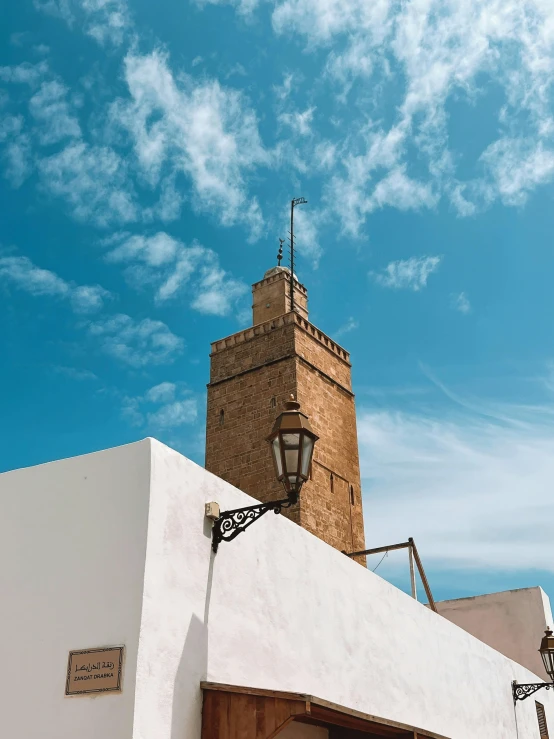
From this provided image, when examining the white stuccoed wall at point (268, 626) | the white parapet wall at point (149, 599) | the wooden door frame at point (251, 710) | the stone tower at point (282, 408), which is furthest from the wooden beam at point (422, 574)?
the stone tower at point (282, 408)

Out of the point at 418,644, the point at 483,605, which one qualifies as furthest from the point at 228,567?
the point at 483,605

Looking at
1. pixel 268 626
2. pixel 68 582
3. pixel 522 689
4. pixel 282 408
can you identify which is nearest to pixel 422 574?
pixel 522 689

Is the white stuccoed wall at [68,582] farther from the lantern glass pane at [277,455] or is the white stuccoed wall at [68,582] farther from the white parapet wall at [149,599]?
the lantern glass pane at [277,455]

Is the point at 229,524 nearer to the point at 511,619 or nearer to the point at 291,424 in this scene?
the point at 291,424

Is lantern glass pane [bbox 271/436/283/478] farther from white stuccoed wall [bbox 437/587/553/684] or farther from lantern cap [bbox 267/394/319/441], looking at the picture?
white stuccoed wall [bbox 437/587/553/684]

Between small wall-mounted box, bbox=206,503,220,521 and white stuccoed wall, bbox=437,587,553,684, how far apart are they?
10.3 metres

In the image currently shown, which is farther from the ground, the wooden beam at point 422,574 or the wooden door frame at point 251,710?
the wooden beam at point 422,574

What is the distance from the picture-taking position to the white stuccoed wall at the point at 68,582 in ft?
14.4

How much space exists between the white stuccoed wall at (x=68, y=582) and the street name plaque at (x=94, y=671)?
40mm

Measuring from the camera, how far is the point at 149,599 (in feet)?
14.8

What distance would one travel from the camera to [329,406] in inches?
749

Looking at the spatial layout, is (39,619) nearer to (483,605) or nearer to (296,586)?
(296,586)

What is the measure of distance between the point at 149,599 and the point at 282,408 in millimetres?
13063

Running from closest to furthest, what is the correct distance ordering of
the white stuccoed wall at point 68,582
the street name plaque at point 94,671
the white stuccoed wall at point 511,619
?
the street name plaque at point 94,671 < the white stuccoed wall at point 68,582 < the white stuccoed wall at point 511,619
